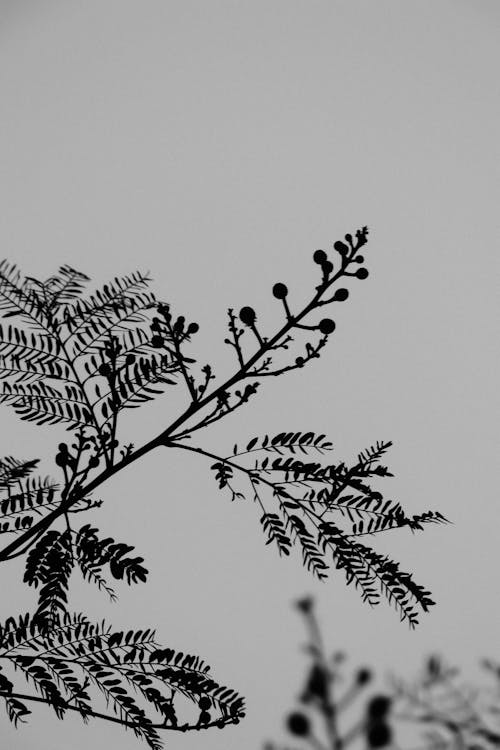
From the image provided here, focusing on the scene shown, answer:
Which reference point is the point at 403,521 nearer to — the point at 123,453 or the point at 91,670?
the point at 123,453

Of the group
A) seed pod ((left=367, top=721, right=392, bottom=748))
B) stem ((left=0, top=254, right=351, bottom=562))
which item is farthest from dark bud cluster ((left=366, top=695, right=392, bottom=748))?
stem ((left=0, top=254, right=351, bottom=562))

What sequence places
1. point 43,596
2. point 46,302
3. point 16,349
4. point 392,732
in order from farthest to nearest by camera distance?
point 46,302, point 16,349, point 43,596, point 392,732

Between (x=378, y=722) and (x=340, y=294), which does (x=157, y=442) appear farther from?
(x=378, y=722)

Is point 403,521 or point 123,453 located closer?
point 123,453

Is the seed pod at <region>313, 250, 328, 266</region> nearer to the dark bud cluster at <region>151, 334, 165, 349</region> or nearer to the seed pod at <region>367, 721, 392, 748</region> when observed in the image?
Result: the dark bud cluster at <region>151, 334, 165, 349</region>

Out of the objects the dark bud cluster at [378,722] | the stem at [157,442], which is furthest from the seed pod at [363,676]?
the stem at [157,442]

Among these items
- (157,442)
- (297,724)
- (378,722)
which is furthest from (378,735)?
(157,442)

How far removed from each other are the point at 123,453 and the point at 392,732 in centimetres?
134

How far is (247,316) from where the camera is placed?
205cm

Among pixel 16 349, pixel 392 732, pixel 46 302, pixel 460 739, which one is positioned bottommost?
pixel 460 739

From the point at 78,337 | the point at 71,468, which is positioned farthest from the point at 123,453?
the point at 78,337

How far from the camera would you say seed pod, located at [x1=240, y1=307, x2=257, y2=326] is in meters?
2.04

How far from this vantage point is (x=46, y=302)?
2281 mm

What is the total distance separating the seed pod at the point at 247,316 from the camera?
204cm
